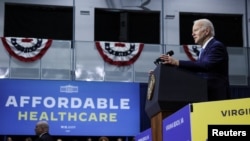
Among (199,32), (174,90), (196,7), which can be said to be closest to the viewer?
(174,90)

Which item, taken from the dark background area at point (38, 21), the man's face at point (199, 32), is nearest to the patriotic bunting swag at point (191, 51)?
the dark background area at point (38, 21)

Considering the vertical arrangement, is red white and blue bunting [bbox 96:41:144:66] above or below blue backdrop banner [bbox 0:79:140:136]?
above

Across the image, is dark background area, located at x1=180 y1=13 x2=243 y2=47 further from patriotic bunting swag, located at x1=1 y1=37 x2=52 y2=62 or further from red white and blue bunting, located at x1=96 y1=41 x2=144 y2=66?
patriotic bunting swag, located at x1=1 y1=37 x2=52 y2=62

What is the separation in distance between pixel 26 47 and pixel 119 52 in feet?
10.5

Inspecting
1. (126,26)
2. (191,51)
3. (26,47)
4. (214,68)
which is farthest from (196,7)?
(214,68)

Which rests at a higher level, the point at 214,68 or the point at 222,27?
the point at 222,27

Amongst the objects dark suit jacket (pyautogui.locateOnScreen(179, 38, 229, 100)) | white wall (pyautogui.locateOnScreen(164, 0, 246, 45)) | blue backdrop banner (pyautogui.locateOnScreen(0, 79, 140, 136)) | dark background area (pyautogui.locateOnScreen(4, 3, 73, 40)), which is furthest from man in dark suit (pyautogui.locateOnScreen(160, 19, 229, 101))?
white wall (pyautogui.locateOnScreen(164, 0, 246, 45))

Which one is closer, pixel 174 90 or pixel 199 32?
pixel 174 90

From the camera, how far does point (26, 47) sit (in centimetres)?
1791

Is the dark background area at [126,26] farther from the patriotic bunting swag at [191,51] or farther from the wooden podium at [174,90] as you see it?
the wooden podium at [174,90]

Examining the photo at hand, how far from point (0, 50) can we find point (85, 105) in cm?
343

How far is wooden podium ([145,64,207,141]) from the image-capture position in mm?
3236

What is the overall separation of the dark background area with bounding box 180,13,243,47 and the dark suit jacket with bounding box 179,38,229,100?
645 inches

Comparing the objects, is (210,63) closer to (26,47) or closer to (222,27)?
(26,47)
